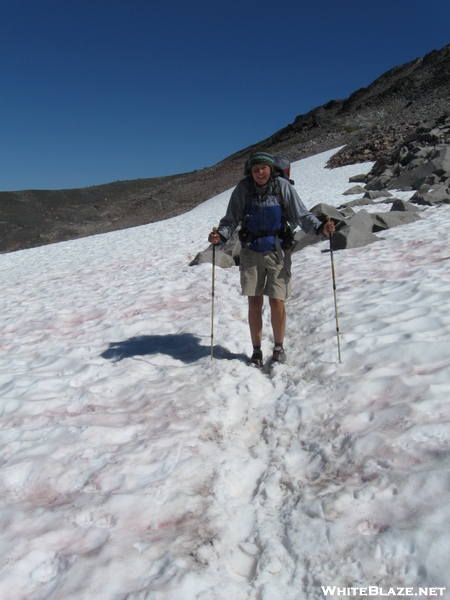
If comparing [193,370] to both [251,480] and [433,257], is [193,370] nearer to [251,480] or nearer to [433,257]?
[251,480]

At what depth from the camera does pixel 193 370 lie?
5496 millimetres

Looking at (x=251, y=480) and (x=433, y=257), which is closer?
(x=251, y=480)

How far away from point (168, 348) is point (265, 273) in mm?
2011

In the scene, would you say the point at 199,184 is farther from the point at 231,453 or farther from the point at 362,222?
the point at 231,453

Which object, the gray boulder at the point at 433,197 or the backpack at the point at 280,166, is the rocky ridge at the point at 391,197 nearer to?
the gray boulder at the point at 433,197

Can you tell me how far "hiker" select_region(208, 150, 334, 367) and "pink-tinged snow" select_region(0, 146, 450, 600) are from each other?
928mm

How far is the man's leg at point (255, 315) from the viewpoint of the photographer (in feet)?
17.4

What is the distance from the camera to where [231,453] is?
12.4 ft

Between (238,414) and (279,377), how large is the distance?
84 cm

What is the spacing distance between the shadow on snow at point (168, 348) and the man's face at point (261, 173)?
7.10 feet

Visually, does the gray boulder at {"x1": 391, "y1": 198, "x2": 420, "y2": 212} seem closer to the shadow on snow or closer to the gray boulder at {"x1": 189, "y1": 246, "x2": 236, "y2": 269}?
the gray boulder at {"x1": 189, "y1": 246, "x2": 236, "y2": 269}

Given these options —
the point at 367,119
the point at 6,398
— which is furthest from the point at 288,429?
the point at 367,119

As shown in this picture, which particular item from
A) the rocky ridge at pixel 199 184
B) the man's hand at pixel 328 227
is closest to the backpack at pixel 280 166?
the man's hand at pixel 328 227

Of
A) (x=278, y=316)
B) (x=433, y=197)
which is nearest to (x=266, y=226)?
(x=278, y=316)
